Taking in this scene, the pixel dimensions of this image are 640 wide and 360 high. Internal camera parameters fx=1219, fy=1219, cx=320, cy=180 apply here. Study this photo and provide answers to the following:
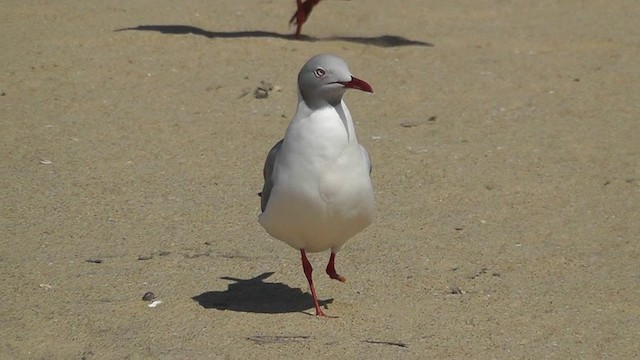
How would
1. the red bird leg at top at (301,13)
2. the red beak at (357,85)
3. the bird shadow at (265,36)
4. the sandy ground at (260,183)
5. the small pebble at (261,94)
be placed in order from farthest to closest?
1. the red bird leg at top at (301,13)
2. the bird shadow at (265,36)
3. the small pebble at (261,94)
4. the sandy ground at (260,183)
5. the red beak at (357,85)

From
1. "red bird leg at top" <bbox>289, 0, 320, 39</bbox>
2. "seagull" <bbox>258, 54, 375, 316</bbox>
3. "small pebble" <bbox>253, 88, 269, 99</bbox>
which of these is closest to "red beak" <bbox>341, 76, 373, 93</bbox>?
"seagull" <bbox>258, 54, 375, 316</bbox>

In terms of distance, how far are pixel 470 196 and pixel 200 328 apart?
2.36 metres

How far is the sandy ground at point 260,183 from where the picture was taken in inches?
191

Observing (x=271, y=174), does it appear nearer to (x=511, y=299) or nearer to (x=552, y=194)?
(x=511, y=299)

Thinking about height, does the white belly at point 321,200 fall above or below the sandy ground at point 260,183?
above

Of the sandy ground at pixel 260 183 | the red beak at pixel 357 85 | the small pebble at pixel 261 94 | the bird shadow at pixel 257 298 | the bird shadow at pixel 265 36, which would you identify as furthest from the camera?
the bird shadow at pixel 265 36

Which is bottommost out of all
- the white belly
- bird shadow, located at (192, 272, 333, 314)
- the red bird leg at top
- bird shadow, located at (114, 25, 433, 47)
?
bird shadow, located at (114, 25, 433, 47)

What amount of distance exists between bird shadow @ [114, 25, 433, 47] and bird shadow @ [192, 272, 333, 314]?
5307mm

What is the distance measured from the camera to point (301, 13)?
10.6m

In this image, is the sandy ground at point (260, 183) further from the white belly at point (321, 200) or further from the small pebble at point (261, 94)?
the white belly at point (321, 200)

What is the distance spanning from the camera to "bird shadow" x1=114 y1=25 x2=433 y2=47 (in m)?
10.5

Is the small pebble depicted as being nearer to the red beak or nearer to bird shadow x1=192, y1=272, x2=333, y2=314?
bird shadow x1=192, y1=272, x2=333, y2=314

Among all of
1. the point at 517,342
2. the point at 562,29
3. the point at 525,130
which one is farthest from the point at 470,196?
the point at 562,29

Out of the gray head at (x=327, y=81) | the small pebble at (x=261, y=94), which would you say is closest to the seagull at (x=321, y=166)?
the gray head at (x=327, y=81)
